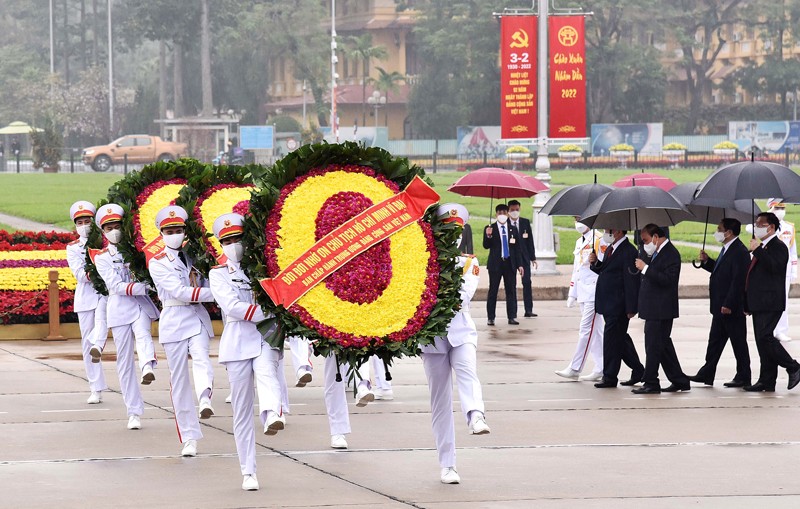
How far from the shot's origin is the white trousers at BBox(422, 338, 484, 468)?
31.3 ft

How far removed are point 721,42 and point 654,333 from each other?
77435 millimetres

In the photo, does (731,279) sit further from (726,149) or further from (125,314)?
(726,149)

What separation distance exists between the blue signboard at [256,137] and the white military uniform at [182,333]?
68.2m

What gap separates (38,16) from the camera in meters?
113

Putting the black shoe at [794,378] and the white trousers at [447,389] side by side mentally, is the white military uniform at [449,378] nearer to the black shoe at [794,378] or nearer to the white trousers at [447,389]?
the white trousers at [447,389]

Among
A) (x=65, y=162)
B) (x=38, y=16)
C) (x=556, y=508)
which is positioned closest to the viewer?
(x=556, y=508)

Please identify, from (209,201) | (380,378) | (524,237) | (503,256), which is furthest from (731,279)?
(524,237)

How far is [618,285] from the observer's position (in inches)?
554

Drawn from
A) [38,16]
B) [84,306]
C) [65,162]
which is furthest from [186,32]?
[84,306]

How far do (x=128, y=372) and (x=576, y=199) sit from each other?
574 centimetres

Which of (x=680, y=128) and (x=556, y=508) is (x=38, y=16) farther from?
(x=556, y=508)

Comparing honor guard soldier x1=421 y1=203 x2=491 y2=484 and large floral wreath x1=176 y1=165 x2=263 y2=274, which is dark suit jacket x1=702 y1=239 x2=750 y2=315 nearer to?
large floral wreath x1=176 y1=165 x2=263 y2=274

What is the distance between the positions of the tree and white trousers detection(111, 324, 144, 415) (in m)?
79.1

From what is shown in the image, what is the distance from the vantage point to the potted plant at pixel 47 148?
71787 millimetres
